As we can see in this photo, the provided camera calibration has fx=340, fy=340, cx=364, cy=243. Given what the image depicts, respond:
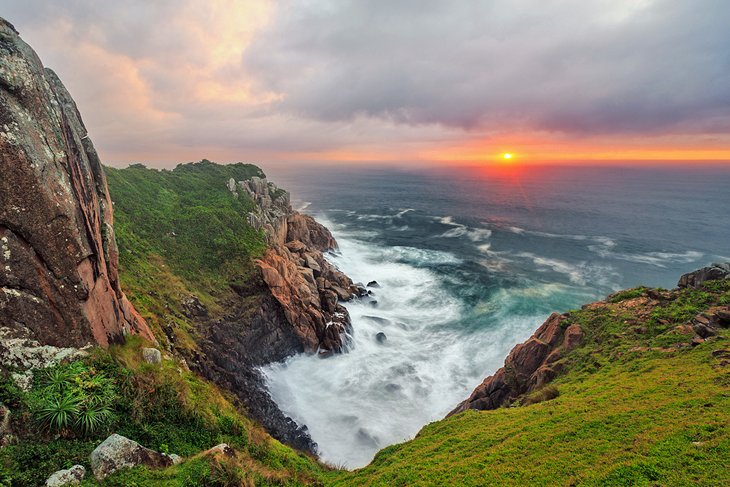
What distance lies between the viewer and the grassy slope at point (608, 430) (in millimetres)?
12234

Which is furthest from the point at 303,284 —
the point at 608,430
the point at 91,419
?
the point at 608,430

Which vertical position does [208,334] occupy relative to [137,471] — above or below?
below

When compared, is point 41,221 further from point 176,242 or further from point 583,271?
point 583,271

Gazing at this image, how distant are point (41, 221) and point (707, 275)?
4199 cm

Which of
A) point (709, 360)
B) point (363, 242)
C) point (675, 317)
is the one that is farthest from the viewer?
point (363, 242)

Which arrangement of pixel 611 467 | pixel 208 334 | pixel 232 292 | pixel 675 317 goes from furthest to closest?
pixel 232 292
pixel 208 334
pixel 675 317
pixel 611 467

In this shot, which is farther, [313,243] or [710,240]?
[710,240]

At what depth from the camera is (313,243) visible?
70.1m

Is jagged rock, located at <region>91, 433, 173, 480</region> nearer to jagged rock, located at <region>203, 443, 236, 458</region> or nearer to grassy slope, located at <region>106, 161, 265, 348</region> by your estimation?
jagged rock, located at <region>203, 443, 236, 458</region>

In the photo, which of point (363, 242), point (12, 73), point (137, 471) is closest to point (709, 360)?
point (137, 471)

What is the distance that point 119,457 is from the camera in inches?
433

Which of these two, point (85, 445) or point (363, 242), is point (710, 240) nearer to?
point (363, 242)

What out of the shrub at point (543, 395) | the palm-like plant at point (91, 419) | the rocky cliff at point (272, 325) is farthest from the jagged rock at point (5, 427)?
the shrub at point (543, 395)

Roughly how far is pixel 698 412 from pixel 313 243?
201ft
